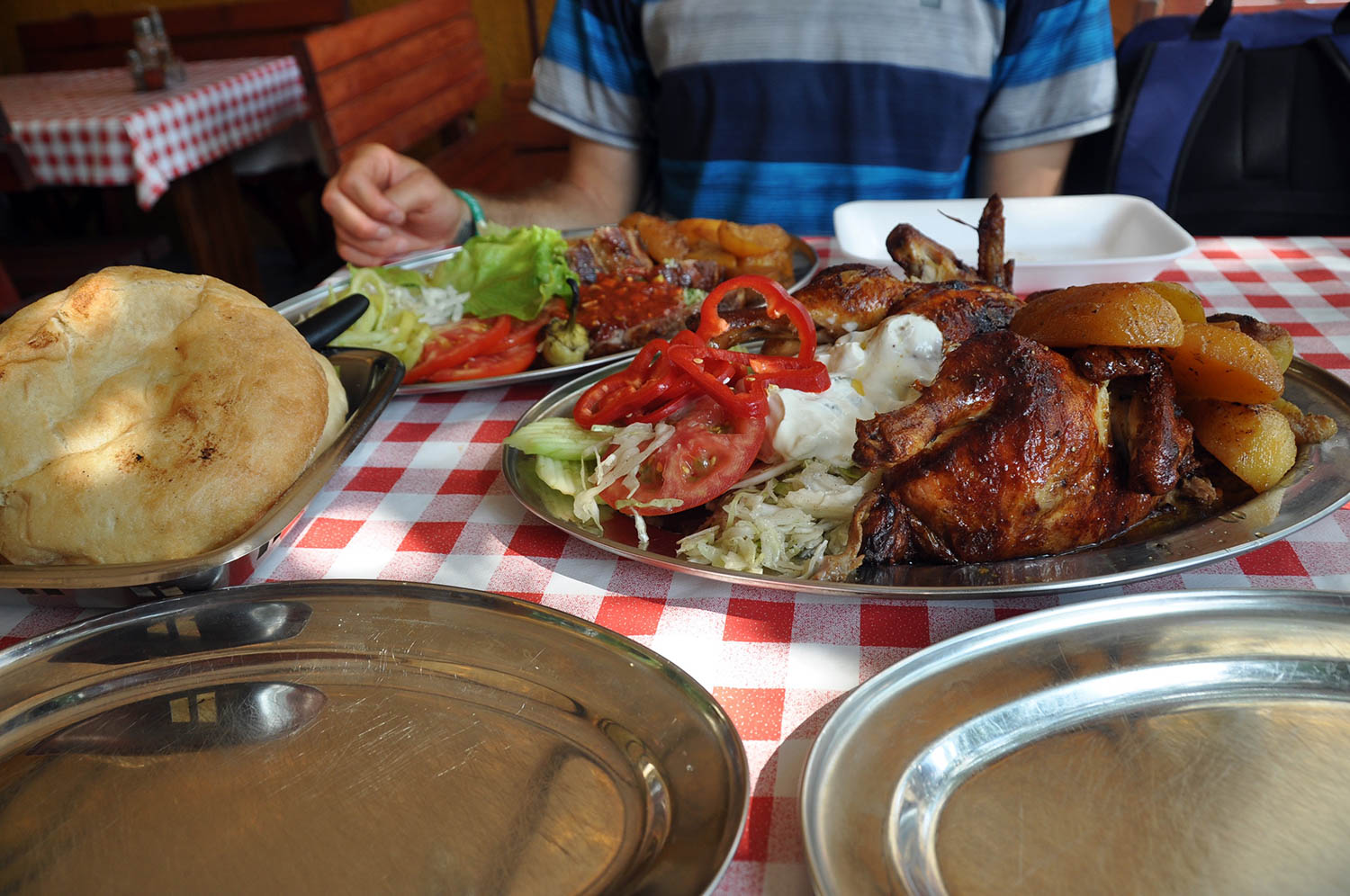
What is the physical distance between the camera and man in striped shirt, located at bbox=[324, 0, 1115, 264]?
2715 mm

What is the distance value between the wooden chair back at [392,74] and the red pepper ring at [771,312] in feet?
8.35

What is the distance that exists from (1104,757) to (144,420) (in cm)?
129

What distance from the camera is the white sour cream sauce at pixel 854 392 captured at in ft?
4.17

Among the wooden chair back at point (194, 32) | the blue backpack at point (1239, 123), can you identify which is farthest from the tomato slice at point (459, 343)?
the wooden chair back at point (194, 32)

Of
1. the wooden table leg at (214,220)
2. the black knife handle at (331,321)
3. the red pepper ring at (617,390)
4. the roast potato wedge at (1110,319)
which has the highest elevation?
the roast potato wedge at (1110,319)

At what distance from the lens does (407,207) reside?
A: 2.54 metres

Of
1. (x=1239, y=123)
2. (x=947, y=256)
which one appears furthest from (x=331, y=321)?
(x=1239, y=123)

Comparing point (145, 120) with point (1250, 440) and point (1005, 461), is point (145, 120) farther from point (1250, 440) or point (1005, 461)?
point (1250, 440)

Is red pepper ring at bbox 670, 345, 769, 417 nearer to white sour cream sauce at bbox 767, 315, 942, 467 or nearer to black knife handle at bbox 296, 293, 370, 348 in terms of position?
white sour cream sauce at bbox 767, 315, 942, 467

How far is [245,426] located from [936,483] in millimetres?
952

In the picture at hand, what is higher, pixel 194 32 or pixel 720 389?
pixel 720 389

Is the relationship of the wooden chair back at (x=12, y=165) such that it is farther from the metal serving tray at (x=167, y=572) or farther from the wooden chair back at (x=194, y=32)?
the metal serving tray at (x=167, y=572)

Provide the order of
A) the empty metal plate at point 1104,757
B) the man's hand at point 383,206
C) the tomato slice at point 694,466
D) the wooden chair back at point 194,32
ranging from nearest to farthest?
the empty metal plate at point 1104,757, the tomato slice at point 694,466, the man's hand at point 383,206, the wooden chair back at point 194,32

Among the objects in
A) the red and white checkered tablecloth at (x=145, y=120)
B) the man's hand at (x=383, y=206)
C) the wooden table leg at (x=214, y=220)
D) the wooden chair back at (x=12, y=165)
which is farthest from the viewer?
the wooden table leg at (x=214, y=220)
